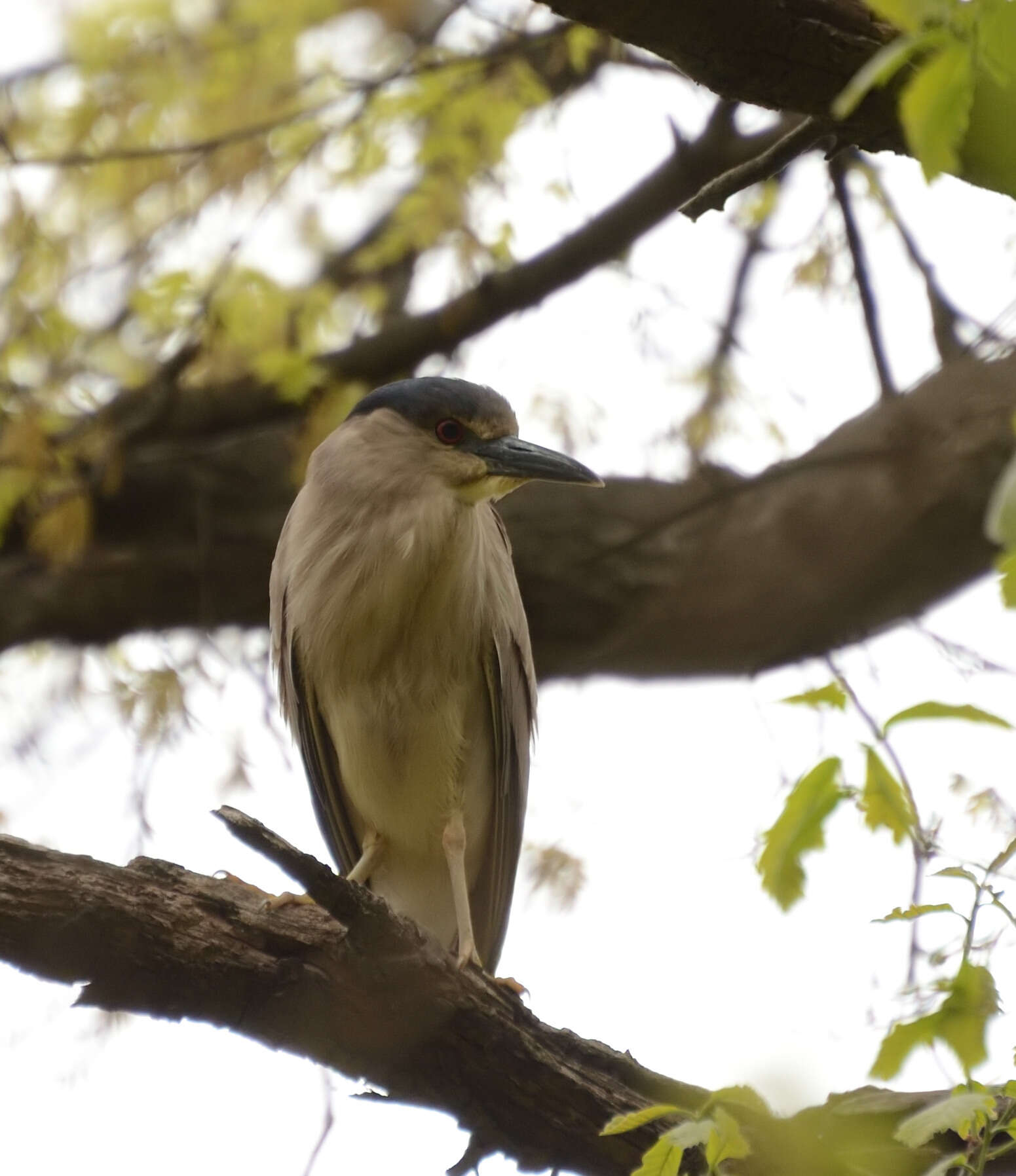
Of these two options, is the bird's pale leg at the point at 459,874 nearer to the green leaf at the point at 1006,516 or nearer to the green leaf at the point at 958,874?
the green leaf at the point at 958,874

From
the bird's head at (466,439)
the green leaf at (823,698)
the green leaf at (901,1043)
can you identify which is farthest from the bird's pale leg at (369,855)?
the green leaf at (823,698)

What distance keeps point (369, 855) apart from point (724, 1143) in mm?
2284

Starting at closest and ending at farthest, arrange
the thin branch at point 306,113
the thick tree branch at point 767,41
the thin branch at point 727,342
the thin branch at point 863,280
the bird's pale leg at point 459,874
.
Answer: the thick tree branch at point 767,41, the bird's pale leg at point 459,874, the thin branch at point 863,280, the thin branch at point 306,113, the thin branch at point 727,342

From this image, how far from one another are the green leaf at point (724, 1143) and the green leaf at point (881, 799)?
39cm

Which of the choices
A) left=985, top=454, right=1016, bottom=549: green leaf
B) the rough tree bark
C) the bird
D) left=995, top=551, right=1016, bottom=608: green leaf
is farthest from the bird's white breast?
left=985, top=454, right=1016, bottom=549: green leaf

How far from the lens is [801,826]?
1275 millimetres

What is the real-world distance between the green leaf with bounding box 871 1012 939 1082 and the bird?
2007 millimetres

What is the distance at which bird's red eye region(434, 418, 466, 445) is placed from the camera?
12.0ft

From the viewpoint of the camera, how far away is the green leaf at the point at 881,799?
50.0 inches

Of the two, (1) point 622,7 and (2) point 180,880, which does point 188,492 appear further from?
(1) point 622,7

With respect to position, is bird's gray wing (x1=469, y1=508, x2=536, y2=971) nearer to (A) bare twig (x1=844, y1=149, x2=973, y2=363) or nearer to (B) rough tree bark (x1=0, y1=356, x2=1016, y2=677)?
(B) rough tree bark (x1=0, y1=356, x2=1016, y2=677)

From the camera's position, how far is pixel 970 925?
1.31m

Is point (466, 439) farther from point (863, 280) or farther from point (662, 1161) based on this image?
point (662, 1161)

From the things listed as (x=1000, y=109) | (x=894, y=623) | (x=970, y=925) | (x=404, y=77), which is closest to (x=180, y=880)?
(x=970, y=925)
